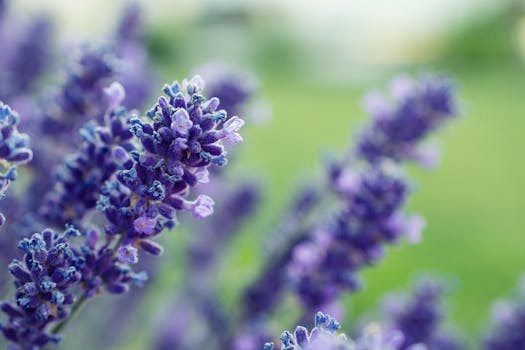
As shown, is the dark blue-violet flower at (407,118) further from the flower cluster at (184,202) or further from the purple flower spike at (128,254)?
the purple flower spike at (128,254)

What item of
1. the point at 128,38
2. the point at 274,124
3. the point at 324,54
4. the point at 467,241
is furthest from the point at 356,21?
the point at 128,38

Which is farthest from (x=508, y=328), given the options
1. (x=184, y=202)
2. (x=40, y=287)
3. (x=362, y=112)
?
(x=362, y=112)

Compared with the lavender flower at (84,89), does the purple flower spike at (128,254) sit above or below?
below

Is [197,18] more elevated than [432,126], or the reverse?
[197,18]

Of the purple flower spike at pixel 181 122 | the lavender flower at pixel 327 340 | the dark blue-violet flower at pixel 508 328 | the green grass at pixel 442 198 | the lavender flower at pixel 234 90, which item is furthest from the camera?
the green grass at pixel 442 198

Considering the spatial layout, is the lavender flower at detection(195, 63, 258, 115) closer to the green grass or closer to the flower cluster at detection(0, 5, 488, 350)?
the flower cluster at detection(0, 5, 488, 350)

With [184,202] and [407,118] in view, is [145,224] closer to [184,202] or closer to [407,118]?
[184,202]

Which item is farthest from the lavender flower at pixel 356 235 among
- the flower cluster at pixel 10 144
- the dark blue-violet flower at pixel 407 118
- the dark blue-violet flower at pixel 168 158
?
the flower cluster at pixel 10 144

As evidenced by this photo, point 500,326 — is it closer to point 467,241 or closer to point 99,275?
point 99,275
